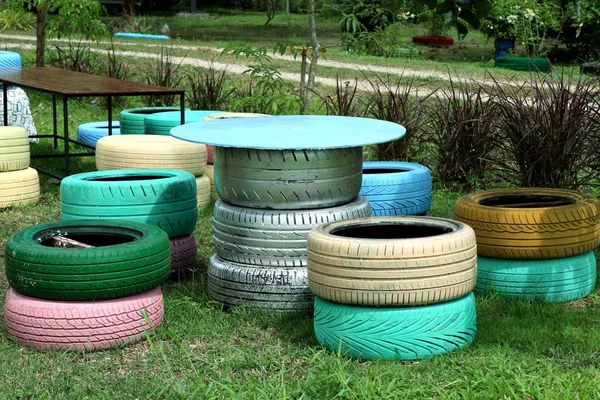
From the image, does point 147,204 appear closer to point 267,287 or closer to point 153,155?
point 267,287

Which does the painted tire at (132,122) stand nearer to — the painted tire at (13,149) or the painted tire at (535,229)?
the painted tire at (13,149)

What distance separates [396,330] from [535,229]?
4.09 ft

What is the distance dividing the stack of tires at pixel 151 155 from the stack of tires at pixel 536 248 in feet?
7.72

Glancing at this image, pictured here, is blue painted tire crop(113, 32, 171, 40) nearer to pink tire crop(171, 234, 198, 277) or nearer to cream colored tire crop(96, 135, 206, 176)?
cream colored tire crop(96, 135, 206, 176)

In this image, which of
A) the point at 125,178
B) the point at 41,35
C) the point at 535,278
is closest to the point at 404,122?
the point at 125,178

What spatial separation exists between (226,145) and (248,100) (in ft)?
15.2

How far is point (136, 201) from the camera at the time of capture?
552 centimetres

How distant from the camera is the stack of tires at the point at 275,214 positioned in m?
4.91

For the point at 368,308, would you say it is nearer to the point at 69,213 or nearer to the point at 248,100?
the point at 69,213

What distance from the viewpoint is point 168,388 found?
3.94 m

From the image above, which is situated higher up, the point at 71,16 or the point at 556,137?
the point at 71,16

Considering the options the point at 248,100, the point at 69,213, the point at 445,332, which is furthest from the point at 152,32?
the point at 445,332

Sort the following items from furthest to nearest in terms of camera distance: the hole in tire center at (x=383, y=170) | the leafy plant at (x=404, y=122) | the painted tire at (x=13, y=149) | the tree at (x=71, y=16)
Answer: the tree at (x=71, y=16) < the leafy plant at (x=404, y=122) < the painted tire at (x=13, y=149) < the hole in tire center at (x=383, y=170)

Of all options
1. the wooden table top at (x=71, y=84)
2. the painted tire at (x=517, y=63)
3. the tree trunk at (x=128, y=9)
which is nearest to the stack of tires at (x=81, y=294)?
the wooden table top at (x=71, y=84)
